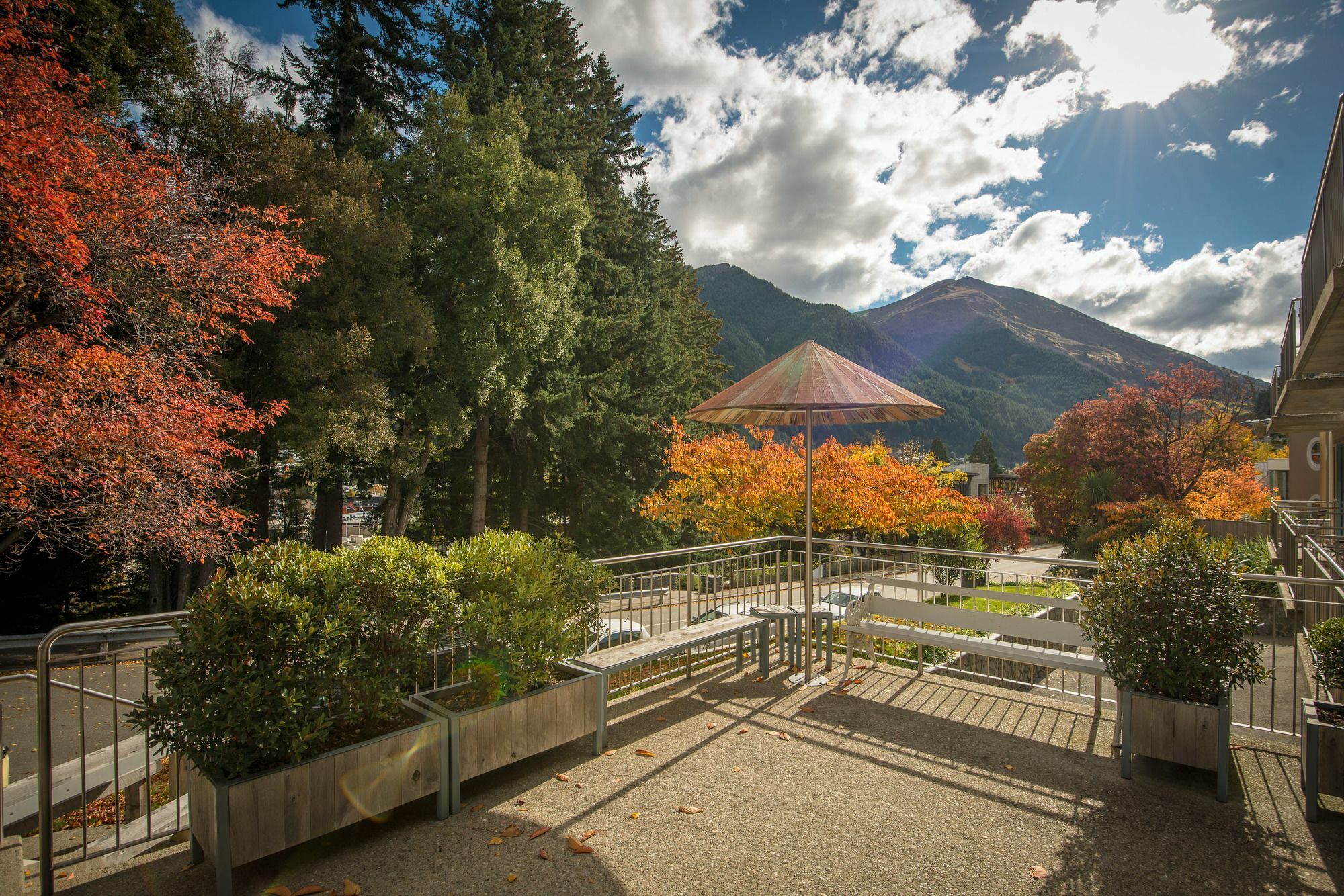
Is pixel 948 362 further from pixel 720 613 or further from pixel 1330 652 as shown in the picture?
pixel 1330 652

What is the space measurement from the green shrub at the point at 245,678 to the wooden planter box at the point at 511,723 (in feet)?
2.28

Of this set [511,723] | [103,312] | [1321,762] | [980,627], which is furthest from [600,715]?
[103,312]

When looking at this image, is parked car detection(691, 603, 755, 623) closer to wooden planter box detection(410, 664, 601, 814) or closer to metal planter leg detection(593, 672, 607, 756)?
metal planter leg detection(593, 672, 607, 756)

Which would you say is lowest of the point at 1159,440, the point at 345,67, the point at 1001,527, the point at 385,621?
the point at 1001,527

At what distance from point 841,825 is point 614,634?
5946 mm

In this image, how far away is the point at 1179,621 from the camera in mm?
3762

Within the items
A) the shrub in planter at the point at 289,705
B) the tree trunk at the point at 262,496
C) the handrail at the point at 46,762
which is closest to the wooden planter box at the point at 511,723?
the shrub in planter at the point at 289,705

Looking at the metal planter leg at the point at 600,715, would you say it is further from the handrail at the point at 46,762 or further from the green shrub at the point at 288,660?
the handrail at the point at 46,762

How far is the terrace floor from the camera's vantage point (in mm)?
2857

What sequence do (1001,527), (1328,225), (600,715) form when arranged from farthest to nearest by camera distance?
(1001,527) → (1328,225) → (600,715)

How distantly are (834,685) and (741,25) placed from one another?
11.4m

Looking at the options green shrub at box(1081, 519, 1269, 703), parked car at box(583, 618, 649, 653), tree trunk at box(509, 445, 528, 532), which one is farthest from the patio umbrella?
tree trunk at box(509, 445, 528, 532)

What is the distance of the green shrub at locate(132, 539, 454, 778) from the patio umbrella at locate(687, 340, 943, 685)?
2860 millimetres

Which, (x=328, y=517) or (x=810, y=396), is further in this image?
(x=328, y=517)
